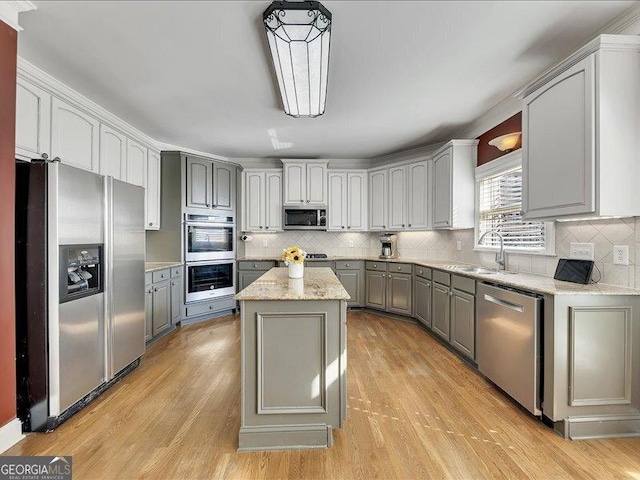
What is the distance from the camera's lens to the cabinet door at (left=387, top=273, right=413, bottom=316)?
14.6 feet

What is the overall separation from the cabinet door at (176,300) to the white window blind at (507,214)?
12.8ft

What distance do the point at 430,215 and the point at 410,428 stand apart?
3.12 meters

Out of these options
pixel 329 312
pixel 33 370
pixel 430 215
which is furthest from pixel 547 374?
pixel 33 370

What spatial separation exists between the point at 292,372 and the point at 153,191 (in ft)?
11.3

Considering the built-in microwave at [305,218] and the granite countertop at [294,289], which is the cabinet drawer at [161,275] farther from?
the built-in microwave at [305,218]

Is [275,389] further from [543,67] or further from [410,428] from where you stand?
[543,67]

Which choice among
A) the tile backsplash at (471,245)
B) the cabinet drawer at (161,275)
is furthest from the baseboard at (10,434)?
the tile backsplash at (471,245)

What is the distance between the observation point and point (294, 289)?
2.05 meters

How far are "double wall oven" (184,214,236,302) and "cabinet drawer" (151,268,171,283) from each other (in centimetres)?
44

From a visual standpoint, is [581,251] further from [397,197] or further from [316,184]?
[316,184]

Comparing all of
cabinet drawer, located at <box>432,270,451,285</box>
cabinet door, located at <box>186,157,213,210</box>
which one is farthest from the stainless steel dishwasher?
cabinet door, located at <box>186,157,213,210</box>

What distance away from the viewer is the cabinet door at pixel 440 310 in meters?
3.40

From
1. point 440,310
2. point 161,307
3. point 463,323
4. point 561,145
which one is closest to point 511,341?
point 463,323

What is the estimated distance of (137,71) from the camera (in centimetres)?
254
